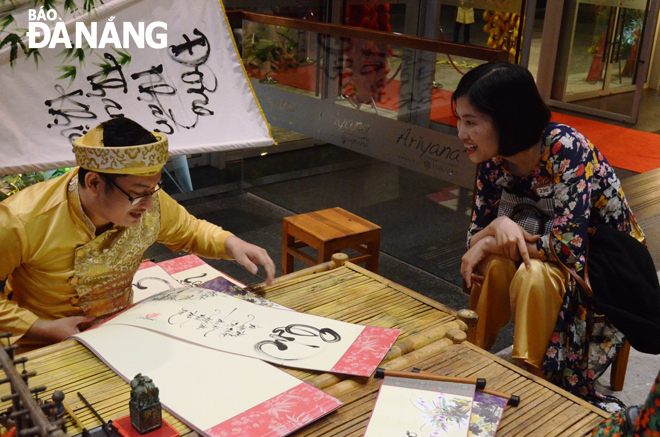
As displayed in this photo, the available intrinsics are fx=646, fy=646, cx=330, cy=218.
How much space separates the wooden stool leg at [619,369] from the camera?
2.25 m

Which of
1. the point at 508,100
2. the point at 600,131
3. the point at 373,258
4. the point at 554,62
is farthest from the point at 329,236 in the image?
the point at 554,62

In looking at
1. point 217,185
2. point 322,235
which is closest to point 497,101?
point 322,235

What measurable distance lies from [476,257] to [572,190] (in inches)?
14.4

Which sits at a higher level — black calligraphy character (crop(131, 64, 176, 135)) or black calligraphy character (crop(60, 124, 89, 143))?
black calligraphy character (crop(131, 64, 176, 135))

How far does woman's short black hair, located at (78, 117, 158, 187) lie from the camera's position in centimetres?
167

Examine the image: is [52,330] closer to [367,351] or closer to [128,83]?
[367,351]

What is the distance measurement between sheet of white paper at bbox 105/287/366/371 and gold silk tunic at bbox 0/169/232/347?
178 millimetres

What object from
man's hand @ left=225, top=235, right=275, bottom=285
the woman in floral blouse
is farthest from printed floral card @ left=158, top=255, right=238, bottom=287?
the woman in floral blouse

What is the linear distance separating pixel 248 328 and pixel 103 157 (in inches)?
22.3

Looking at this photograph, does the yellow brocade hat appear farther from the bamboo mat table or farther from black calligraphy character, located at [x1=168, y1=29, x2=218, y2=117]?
black calligraphy character, located at [x1=168, y1=29, x2=218, y2=117]

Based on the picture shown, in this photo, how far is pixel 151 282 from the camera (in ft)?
8.36

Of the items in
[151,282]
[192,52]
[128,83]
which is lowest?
[151,282]

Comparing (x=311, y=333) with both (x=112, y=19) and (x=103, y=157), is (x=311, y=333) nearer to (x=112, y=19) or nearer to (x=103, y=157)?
(x=103, y=157)

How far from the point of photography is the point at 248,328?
1660mm
